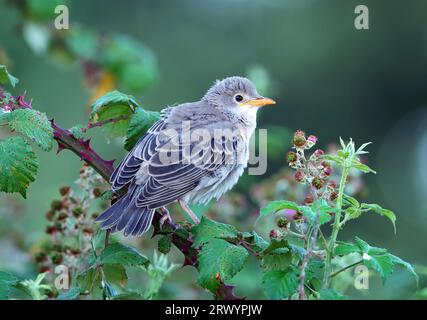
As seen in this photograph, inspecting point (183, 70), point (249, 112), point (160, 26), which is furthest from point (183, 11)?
point (249, 112)

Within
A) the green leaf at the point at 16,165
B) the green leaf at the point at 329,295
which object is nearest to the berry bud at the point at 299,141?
the green leaf at the point at 329,295

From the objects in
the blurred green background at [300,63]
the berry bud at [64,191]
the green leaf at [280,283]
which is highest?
the blurred green background at [300,63]

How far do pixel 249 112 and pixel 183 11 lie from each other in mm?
8688

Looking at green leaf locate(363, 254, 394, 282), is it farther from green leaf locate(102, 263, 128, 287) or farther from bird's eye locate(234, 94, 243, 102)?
bird's eye locate(234, 94, 243, 102)

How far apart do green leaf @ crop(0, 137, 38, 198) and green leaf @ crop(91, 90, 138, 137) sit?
567 millimetres

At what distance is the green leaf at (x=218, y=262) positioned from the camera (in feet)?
8.50

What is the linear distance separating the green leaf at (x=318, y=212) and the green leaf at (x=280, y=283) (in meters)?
0.17

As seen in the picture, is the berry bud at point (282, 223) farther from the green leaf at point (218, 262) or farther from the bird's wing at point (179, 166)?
the bird's wing at point (179, 166)

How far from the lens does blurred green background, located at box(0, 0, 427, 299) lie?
11.8 m

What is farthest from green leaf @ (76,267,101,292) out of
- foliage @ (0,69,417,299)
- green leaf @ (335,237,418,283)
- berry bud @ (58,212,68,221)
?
green leaf @ (335,237,418,283)

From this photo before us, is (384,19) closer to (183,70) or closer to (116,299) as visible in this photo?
(183,70)

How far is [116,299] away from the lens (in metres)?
2.74

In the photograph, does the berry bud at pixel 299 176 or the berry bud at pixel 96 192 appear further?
the berry bud at pixel 96 192
